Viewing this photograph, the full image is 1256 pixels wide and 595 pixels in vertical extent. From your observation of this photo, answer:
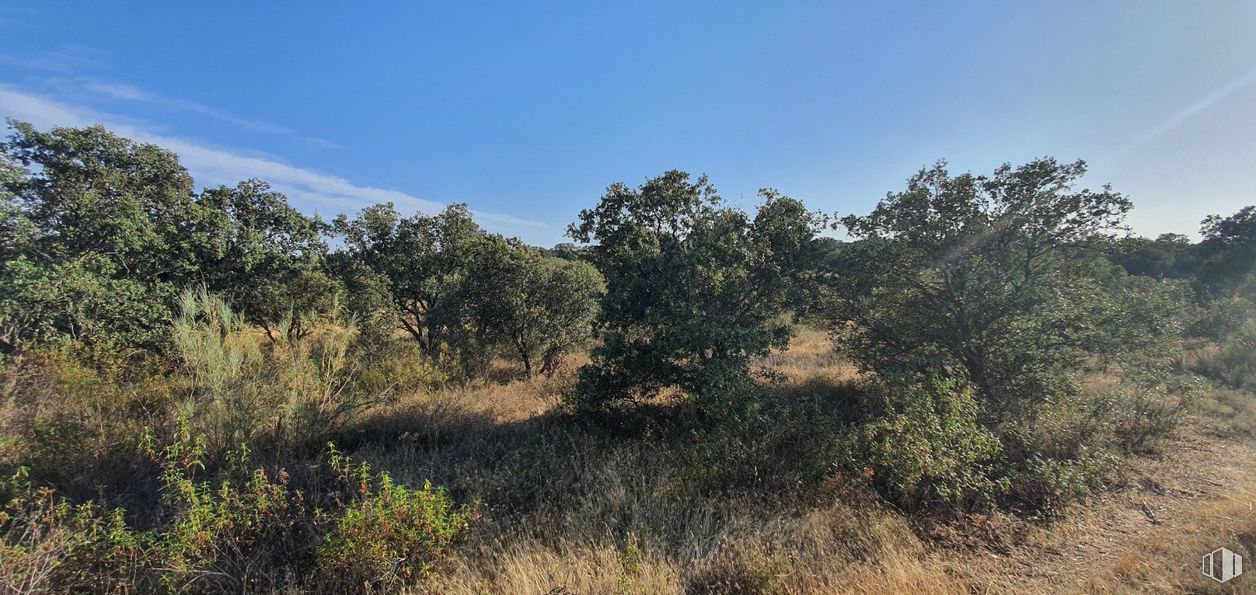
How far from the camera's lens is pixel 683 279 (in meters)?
6.53

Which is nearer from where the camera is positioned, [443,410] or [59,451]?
[59,451]

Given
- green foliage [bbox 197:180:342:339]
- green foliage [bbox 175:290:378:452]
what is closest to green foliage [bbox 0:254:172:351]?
green foliage [bbox 197:180:342:339]

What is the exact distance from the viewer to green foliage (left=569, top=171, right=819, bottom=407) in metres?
6.48

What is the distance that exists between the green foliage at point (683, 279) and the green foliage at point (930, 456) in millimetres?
2058

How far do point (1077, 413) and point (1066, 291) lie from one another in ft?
6.63

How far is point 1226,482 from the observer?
566 centimetres

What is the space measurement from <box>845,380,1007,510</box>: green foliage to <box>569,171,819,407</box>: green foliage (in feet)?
6.75

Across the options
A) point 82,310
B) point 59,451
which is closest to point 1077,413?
point 59,451

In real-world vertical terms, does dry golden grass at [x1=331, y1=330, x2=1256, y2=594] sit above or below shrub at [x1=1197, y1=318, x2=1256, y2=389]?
below

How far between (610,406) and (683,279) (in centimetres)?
280

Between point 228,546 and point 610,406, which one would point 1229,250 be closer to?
point 610,406

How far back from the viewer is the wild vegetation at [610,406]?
12.0 ft

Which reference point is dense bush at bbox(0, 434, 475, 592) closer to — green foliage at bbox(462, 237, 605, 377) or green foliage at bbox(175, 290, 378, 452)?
green foliage at bbox(175, 290, 378, 452)

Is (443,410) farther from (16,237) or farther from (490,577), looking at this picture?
(16,237)
